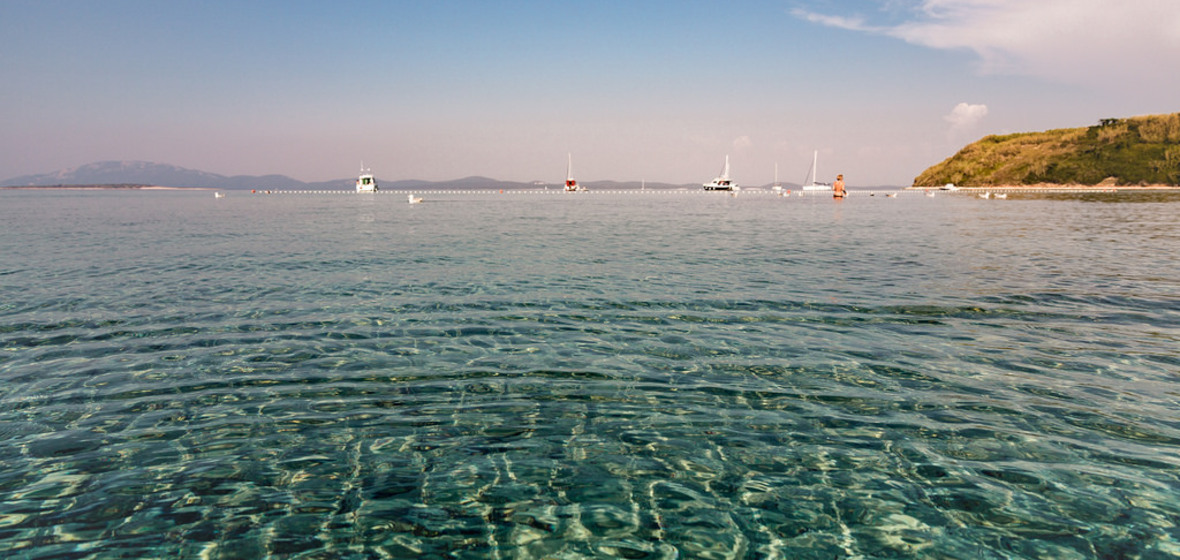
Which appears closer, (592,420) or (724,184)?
(592,420)

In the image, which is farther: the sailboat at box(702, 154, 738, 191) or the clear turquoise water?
the sailboat at box(702, 154, 738, 191)

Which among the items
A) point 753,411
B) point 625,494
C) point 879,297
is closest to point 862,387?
point 753,411

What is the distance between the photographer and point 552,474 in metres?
6.91

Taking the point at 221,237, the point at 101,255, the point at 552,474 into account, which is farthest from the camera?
the point at 221,237

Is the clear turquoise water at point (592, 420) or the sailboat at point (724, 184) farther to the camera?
the sailboat at point (724, 184)

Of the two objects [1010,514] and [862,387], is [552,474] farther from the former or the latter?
[862,387]

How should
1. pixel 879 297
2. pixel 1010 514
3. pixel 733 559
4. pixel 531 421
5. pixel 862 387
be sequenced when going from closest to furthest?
pixel 733 559 → pixel 1010 514 → pixel 531 421 → pixel 862 387 → pixel 879 297

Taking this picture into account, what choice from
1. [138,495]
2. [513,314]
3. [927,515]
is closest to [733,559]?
[927,515]

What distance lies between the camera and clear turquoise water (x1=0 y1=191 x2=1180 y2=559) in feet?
18.9

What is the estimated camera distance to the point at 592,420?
8539 mm

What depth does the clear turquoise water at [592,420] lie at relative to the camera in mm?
5766

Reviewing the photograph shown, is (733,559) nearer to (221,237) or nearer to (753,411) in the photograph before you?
(753,411)

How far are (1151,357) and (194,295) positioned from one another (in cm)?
2466

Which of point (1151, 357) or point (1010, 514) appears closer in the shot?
point (1010, 514)
